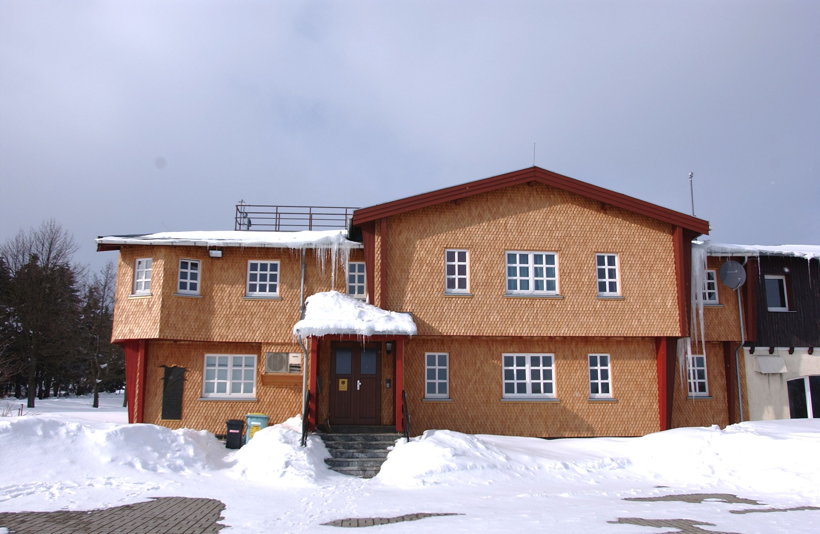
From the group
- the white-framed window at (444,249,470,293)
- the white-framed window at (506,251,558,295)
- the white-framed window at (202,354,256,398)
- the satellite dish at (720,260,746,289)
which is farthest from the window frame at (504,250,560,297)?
the white-framed window at (202,354,256,398)

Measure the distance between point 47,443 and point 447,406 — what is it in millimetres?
9187

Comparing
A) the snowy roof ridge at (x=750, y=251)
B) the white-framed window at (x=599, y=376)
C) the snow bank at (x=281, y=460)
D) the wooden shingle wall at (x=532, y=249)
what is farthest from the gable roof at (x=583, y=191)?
the snow bank at (x=281, y=460)

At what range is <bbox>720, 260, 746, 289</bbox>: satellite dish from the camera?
61.0 ft

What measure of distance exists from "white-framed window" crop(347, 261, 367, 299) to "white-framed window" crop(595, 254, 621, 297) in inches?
255

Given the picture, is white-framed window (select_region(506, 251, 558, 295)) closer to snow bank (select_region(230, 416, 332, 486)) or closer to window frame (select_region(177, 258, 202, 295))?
snow bank (select_region(230, 416, 332, 486))

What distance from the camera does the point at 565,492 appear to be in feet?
38.9

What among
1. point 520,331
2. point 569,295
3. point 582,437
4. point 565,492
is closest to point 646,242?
point 569,295

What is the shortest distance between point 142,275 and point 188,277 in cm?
126

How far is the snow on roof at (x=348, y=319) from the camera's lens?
1552 cm

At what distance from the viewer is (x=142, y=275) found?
18.0 m

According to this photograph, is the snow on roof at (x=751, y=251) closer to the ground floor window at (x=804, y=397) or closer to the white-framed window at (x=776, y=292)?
the white-framed window at (x=776, y=292)

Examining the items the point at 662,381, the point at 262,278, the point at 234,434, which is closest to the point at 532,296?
the point at 662,381

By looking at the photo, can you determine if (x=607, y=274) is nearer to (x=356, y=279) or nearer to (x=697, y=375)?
(x=697, y=375)

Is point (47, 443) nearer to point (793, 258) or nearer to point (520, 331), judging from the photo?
point (520, 331)
